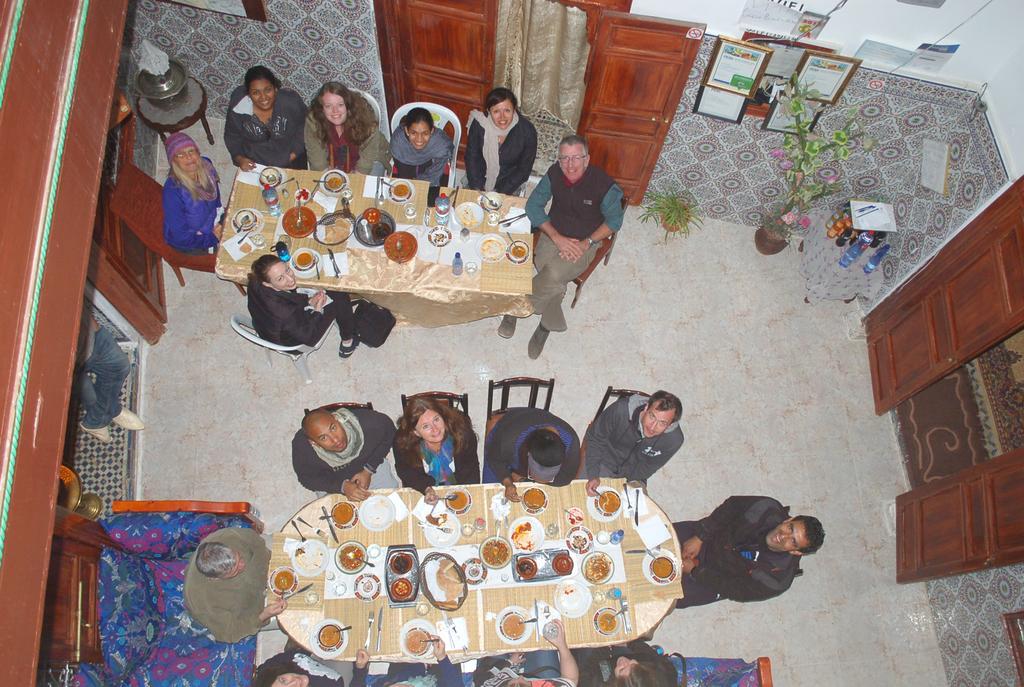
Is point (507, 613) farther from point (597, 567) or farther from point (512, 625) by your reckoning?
point (597, 567)

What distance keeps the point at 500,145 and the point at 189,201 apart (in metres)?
2.38

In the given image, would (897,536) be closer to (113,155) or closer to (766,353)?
(766,353)

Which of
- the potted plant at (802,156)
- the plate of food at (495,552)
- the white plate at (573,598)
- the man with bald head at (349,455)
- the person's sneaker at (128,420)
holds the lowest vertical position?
the white plate at (573,598)

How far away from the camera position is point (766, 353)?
5.68m

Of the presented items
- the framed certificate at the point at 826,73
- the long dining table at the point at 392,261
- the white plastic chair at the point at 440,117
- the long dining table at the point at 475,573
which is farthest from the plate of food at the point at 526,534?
the framed certificate at the point at 826,73

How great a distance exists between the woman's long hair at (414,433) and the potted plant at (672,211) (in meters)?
2.99

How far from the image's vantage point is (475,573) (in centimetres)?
375

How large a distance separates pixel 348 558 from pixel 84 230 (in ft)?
8.32

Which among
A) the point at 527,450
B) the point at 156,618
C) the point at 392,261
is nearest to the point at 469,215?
the point at 392,261

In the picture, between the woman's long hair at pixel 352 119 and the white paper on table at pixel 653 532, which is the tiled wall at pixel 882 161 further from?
the white paper on table at pixel 653 532

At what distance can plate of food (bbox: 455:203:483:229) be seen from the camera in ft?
15.3

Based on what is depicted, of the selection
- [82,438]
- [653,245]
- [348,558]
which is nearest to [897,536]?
[653,245]

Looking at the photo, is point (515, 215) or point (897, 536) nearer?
point (515, 215)

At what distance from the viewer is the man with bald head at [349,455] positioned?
4.03 m
